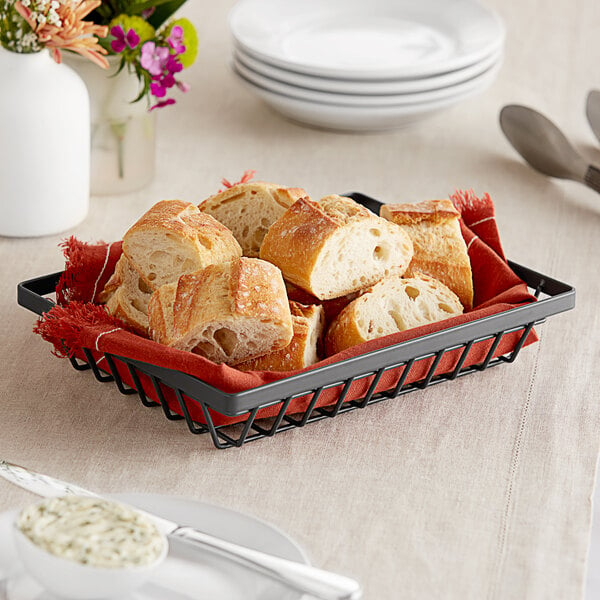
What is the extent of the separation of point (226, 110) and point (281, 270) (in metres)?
0.99

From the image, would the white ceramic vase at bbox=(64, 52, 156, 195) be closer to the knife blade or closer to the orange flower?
the orange flower

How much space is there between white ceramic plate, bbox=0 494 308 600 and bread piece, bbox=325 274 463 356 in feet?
0.88

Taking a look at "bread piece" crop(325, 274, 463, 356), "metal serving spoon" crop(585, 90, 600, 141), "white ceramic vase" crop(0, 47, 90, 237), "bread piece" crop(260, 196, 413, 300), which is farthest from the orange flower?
"metal serving spoon" crop(585, 90, 600, 141)

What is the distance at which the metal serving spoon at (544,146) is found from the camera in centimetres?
173

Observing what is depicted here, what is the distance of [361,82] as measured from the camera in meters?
1.73

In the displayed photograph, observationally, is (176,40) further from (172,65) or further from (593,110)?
(593,110)

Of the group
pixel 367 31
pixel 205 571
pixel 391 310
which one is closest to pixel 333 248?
pixel 391 310

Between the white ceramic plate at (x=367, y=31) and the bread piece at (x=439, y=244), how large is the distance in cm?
63

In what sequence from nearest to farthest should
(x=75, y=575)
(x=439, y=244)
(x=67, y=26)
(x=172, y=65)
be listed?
(x=75, y=575), (x=439, y=244), (x=67, y=26), (x=172, y=65)

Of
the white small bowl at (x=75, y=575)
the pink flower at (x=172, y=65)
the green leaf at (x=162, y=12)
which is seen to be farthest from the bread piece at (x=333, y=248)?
the green leaf at (x=162, y=12)

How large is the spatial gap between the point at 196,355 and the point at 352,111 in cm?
94

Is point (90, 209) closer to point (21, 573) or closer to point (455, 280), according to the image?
point (455, 280)

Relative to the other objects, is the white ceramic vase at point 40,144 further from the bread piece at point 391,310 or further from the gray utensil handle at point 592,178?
the gray utensil handle at point 592,178

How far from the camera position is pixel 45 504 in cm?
74
